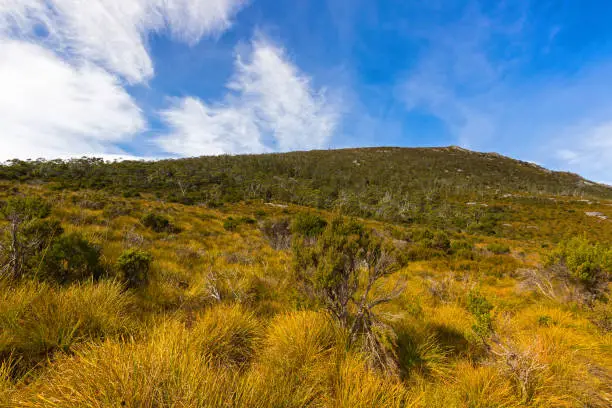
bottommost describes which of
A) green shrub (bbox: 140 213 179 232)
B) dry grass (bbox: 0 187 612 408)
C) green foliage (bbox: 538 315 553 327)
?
green foliage (bbox: 538 315 553 327)

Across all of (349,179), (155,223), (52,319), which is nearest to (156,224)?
(155,223)

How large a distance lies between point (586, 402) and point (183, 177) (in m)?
71.0

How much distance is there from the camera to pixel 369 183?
294ft

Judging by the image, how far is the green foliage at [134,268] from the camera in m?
4.37

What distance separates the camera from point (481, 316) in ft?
10.2

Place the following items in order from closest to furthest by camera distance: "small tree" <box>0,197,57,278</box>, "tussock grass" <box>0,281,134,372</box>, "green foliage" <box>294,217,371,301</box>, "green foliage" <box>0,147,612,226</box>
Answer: "tussock grass" <box>0,281,134,372</box>, "green foliage" <box>294,217,371,301</box>, "small tree" <box>0,197,57,278</box>, "green foliage" <box>0,147,612,226</box>

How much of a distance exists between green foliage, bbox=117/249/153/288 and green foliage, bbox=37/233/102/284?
0.40 m

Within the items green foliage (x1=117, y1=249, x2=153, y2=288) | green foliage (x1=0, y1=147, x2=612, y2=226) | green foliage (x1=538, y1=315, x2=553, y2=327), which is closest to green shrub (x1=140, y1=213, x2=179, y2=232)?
green foliage (x1=117, y1=249, x2=153, y2=288)

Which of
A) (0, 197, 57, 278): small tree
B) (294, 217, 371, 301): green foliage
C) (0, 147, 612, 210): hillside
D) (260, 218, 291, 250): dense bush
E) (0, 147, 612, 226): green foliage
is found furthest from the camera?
(0, 147, 612, 210): hillside

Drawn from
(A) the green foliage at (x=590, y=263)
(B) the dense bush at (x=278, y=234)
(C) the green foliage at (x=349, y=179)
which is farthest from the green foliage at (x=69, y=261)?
(C) the green foliage at (x=349, y=179)

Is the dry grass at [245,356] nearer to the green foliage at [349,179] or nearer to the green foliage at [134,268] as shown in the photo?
the green foliage at [134,268]

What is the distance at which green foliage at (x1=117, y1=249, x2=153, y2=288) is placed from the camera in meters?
4.37

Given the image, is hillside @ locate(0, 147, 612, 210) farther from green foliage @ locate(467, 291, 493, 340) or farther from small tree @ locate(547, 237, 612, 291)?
green foliage @ locate(467, 291, 493, 340)

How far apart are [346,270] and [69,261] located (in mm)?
4585
